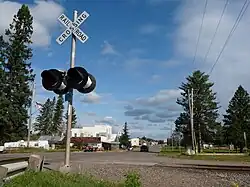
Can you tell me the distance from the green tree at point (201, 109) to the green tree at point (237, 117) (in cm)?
1355

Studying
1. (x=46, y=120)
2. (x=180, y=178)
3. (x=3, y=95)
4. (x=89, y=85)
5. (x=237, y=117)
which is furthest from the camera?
(x=46, y=120)

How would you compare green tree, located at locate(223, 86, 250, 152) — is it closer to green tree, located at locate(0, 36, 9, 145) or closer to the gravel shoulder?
green tree, located at locate(0, 36, 9, 145)

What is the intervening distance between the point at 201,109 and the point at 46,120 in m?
100

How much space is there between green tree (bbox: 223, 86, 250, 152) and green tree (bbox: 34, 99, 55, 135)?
88732 millimetres

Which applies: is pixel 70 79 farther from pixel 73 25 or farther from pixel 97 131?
pixel 97 131

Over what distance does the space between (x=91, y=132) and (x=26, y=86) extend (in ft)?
408

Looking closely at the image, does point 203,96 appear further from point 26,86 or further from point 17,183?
point 17,183

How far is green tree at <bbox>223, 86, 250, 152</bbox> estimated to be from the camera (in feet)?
307

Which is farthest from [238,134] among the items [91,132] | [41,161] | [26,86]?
[91,132]

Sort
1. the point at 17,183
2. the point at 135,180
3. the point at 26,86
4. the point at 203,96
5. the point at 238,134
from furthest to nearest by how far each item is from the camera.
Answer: the point at 238,134
the point at 203,96
the point at 26,86
the point at 135,180
the point at 17,183

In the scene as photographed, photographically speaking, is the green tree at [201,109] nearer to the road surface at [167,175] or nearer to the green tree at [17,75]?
the green tree at [17,75]

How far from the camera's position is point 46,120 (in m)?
165

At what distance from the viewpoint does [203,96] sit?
82.8 m

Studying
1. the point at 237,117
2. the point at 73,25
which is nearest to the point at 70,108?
the point at 73,25
